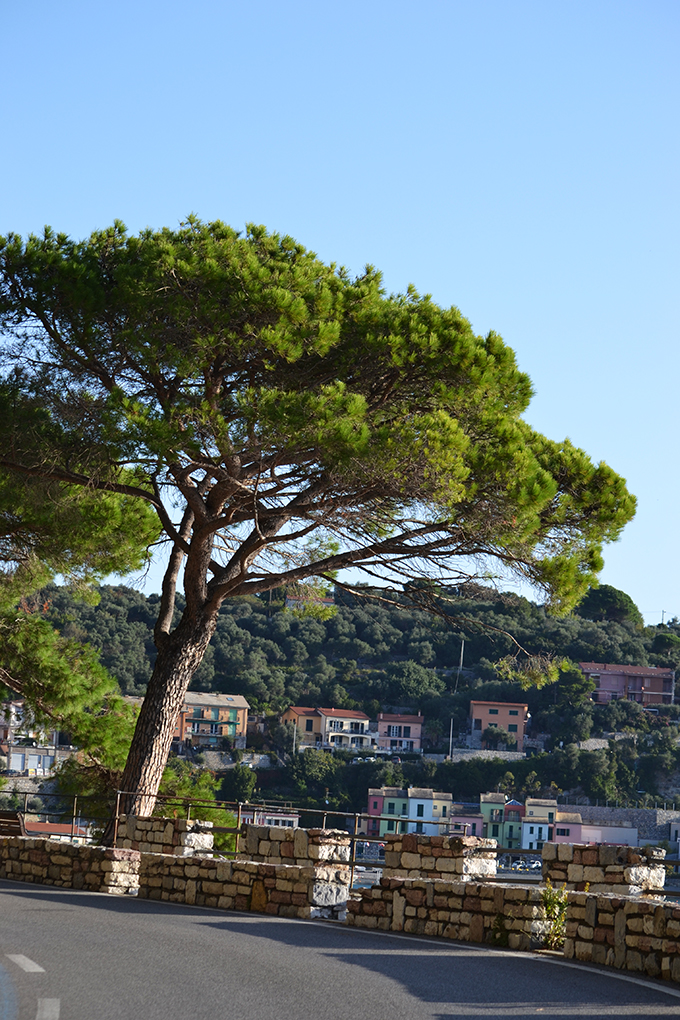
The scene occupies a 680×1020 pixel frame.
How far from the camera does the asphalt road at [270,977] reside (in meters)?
5.57

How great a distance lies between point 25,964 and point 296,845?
4879mm

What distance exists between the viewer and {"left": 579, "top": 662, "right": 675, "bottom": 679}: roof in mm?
112688

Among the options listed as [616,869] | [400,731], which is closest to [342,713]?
[400,731]

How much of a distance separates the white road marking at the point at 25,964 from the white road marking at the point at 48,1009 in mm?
899

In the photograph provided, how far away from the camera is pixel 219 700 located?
10350cm

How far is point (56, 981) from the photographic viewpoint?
19.9ft

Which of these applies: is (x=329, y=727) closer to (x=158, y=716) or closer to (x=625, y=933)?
(x=158, y=716)

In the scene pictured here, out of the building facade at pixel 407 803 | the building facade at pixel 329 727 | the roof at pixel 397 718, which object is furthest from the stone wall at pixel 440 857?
the roof at pixel 397 718

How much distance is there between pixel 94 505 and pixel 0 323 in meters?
3.12

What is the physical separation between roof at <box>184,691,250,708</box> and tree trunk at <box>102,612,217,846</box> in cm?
8957

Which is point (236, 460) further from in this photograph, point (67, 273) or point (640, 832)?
point (640, 832)

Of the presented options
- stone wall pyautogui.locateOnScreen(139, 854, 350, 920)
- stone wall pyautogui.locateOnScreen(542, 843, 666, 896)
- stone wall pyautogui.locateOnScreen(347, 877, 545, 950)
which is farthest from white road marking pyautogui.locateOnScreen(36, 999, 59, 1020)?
stone wall pyautogui.locateOnScreen(542, 843, 666, 896)

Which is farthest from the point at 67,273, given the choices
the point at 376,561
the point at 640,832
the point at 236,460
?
the point at 640,832

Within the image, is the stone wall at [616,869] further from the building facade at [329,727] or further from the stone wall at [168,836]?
the building facade at [329,727]
